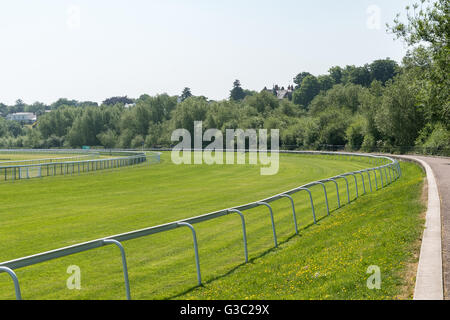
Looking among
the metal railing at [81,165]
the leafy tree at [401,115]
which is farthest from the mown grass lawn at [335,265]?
the leafy tree at [401,115]

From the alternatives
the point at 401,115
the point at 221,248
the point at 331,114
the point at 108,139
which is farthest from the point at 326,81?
the point at 221,248

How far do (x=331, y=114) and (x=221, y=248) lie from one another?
63403 mm

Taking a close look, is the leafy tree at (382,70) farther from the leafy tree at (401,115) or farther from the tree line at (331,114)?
the leafy tree at (401,115)

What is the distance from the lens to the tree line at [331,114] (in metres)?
29.4

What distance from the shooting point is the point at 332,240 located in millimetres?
10242

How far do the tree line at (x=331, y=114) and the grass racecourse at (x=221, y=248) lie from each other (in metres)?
12.1

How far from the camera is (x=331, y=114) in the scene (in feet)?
237

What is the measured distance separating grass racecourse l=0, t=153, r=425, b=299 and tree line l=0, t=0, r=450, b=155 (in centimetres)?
1206

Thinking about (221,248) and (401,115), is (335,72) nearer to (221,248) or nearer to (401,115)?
(401,115)

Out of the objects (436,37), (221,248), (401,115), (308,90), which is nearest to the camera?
(221,248)
